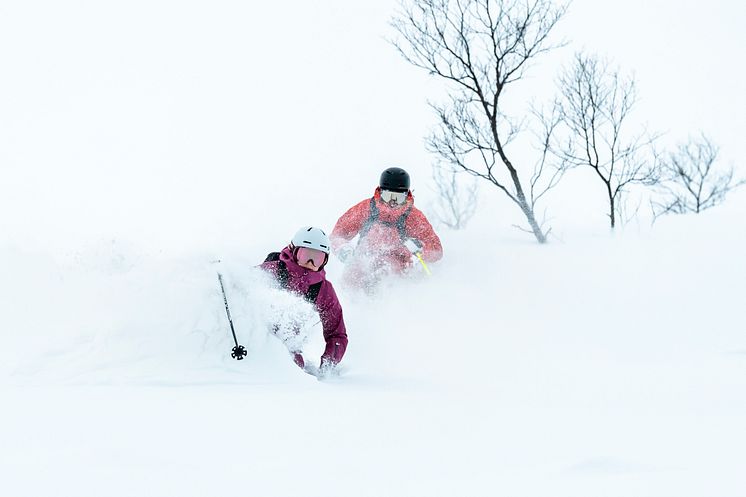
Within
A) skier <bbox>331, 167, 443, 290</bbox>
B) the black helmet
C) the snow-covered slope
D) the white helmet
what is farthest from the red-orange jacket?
the white helmet

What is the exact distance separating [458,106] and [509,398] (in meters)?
7.24

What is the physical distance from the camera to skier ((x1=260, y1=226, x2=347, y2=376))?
14.8 feet

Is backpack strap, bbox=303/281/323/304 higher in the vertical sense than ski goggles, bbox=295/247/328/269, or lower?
lower

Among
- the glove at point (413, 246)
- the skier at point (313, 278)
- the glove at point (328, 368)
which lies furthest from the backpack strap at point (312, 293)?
the glove at point (413, 246)

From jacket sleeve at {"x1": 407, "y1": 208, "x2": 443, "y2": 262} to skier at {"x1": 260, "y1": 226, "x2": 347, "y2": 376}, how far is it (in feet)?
9.72

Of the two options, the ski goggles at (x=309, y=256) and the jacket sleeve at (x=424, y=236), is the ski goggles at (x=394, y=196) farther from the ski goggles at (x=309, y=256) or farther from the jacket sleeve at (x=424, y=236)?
the ski goggles at (x=309, y=256)

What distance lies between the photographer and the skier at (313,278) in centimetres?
452

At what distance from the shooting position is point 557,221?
38.1ft

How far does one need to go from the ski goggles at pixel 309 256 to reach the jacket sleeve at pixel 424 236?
3016 mm

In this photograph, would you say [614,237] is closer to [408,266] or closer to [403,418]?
[408,266]

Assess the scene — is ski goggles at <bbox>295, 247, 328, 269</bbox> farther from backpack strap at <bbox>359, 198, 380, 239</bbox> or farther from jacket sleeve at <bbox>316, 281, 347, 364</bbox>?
backpack strap at <bbox>359, 198, 380, 239</bbox>

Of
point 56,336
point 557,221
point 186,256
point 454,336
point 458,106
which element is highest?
point 458,106

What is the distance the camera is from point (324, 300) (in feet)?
15.1

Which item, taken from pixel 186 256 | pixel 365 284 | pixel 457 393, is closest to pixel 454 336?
pixel 365 284
